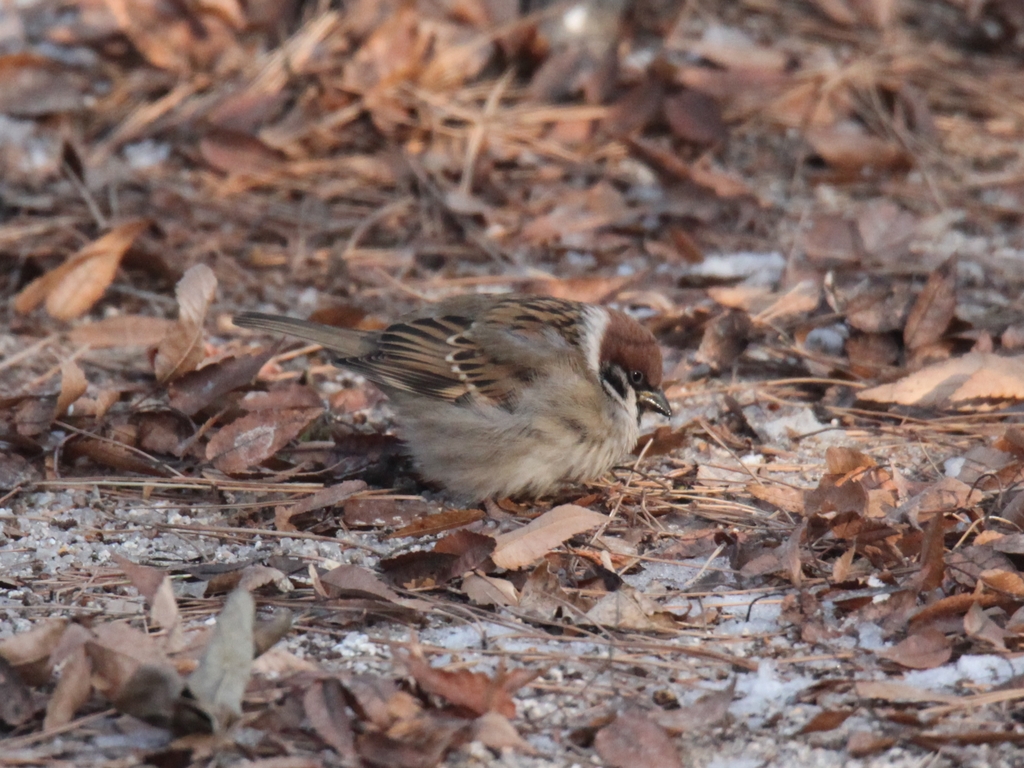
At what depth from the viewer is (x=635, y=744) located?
6.92ft

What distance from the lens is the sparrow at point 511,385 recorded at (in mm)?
3422

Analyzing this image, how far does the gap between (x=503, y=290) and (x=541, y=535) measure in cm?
197

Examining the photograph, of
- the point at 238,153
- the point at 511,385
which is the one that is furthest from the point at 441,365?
the point at 238,153

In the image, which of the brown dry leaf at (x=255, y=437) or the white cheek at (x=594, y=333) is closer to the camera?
the brown dry leaf at (x=255, y=437)

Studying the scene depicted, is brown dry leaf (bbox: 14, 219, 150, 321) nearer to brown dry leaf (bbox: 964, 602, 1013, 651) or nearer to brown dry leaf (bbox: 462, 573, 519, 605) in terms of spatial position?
brown dry leaf (bbox: 462, 573, 519, 605)

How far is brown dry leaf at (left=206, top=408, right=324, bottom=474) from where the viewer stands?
3383mm

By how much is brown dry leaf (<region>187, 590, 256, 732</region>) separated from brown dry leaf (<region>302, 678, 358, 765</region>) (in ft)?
0.40

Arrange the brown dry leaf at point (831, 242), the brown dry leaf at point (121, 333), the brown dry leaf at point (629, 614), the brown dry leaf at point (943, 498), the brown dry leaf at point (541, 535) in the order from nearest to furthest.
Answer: the brown dry leaf at point (629, 614)
the brown dry leaf at point (541, 535)
the brown dry leaf at point (943, 498)
the brown dry leaf at point (121, 333)
the brown dry leaf at point (831, 242)

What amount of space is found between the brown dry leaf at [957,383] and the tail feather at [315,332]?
1.55 metres

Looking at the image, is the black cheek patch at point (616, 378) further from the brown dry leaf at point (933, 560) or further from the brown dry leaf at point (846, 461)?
the brown dry leaf at point (933, 560)

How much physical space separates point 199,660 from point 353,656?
0.35 metres

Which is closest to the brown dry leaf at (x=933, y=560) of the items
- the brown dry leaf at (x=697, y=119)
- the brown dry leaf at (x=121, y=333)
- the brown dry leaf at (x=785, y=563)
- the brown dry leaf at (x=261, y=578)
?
the brown dry leaf at (x=785, y=563)

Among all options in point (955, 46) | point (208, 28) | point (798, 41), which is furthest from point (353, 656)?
point (955, 46)

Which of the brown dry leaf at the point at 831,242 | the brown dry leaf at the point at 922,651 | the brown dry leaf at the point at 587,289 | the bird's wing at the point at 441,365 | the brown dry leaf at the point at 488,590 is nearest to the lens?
the brown dry leaf at the point at 922,651
